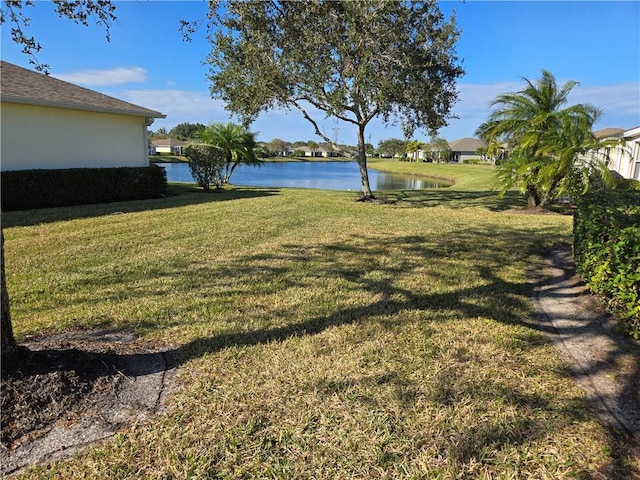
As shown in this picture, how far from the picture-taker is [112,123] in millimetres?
12531

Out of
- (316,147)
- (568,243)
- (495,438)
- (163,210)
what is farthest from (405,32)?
(316,147)

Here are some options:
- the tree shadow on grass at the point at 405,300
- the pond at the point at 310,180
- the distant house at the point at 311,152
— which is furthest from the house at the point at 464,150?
the tree shadow on grass at the point at 405,300

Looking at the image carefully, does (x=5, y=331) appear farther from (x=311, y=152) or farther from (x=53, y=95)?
(x=311, y=152)

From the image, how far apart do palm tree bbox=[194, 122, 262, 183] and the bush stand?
195 cm

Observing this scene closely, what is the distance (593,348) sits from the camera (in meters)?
3.31

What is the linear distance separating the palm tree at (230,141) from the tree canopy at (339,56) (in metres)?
6.44

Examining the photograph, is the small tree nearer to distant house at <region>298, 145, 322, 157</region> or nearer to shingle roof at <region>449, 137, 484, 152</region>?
shingle roof at <region>449, 137, 484, 152</region>

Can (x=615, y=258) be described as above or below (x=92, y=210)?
above

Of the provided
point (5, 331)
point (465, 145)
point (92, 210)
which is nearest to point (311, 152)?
point (465, 145)

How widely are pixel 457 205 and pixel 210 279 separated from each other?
10.3 metres

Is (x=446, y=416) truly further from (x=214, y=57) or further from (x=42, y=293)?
(x=214, y=57)

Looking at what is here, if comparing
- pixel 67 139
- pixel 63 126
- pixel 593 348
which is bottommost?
pixel 593 348

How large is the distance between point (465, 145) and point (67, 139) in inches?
3103

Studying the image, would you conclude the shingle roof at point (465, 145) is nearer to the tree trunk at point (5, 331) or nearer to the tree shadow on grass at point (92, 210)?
the tree shadow on grass at point (92, 210)
